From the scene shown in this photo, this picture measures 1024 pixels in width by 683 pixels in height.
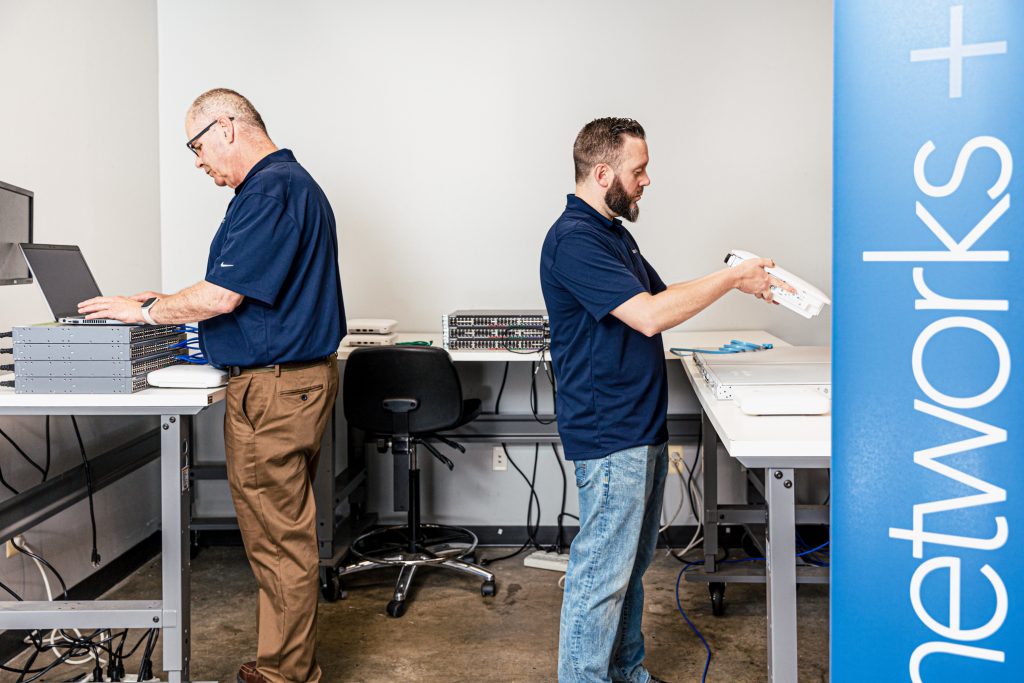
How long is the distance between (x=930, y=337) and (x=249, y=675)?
1908 mm

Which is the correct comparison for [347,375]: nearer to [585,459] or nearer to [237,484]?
[237,484]

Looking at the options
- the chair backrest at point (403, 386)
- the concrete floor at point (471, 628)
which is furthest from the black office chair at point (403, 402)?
the concrete floor at point (471, 628)

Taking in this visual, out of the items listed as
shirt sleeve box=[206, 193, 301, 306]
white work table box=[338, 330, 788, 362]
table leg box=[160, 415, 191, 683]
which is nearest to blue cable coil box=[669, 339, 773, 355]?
white work table box=[338, 330, 788, 362]

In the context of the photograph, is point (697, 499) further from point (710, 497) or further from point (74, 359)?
point (74, 359)

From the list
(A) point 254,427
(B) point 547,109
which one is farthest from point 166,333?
(B) point 547,109

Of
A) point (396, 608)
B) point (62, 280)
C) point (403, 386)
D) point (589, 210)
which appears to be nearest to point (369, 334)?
point (403, 386)

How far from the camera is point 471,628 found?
2840 millimetres

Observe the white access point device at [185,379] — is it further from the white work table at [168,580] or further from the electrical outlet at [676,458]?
the electrical outlet at [676,458]

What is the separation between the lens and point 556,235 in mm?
2000

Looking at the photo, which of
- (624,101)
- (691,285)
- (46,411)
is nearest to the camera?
(691,285)

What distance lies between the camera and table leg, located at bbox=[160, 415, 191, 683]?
84.3 inches

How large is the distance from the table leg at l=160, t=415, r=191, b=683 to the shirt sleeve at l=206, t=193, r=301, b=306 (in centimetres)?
36

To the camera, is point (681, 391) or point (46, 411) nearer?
point (46, 411)

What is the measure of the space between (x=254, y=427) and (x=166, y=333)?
363 millimetres
